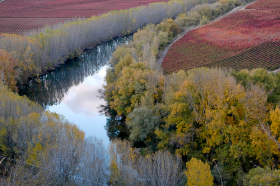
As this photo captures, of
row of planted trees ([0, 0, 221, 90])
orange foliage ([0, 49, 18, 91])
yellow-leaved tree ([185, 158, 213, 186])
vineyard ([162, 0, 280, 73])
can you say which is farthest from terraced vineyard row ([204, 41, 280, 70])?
orange foliage ([0, 49, 18, 91])

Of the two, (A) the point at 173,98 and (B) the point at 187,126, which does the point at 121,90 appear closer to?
(A) the point at 173,98

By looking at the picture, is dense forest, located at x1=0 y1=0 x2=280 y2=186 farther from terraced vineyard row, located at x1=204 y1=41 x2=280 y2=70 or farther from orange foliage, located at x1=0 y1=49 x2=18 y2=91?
terraced vineyard row, located at x1=204 y1=41 x2=280 y2=70

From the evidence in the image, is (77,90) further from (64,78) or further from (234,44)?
(234,44)

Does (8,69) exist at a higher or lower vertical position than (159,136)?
higher

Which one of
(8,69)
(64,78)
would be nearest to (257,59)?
(64,78)

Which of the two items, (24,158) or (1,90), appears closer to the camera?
(24,158)

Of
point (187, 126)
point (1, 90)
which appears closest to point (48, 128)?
point (1, 90)
